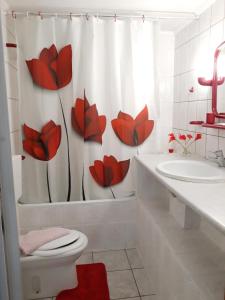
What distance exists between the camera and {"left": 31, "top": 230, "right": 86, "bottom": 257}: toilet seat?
60.0 inches

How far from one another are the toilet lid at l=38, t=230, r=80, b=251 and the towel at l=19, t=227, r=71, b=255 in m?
0.02

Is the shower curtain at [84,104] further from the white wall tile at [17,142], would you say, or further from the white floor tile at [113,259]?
the white floor tile at [113,259]

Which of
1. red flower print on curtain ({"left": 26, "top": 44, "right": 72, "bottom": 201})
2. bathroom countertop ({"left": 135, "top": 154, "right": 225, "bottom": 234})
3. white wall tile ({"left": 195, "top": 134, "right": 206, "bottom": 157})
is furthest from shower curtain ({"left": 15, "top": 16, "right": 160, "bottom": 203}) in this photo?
bathroom countertop ({"left": 135, "top": 154, "right": 225, "bottom": 234})

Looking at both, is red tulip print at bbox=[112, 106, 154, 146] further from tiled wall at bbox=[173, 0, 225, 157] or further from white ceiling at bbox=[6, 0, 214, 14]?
white ceiling at bbox=[6, 0, 214, 14]

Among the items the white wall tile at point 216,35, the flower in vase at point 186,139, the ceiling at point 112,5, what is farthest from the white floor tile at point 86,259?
the ceiling at point 112,5

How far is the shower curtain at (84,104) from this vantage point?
1.93m

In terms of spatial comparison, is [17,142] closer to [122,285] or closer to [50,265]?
[50,265]

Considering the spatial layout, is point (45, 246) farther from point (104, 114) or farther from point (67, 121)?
point (104, 114)

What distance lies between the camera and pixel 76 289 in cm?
172

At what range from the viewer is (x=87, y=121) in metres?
2.04

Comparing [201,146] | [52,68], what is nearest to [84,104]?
[52,68]

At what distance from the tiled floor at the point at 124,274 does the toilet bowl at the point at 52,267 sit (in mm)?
302

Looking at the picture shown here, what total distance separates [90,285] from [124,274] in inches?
10.7

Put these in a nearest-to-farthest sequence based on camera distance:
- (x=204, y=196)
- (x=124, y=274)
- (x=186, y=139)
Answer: (x=204, y=196) → (x=124, y=274) → (x=186, y=139)
